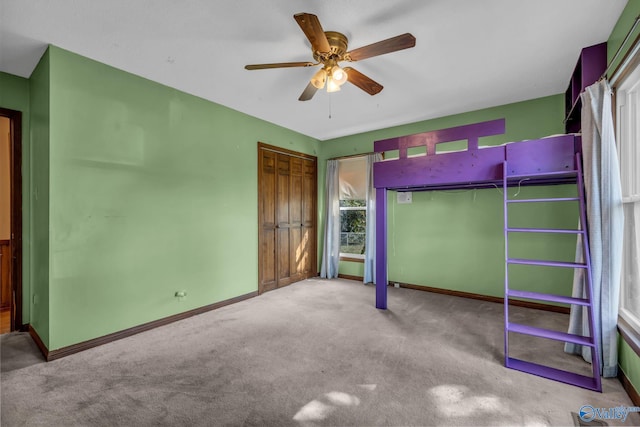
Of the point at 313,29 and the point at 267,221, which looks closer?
the point at 313,29

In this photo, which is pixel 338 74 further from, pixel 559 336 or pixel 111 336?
pixel 111 336

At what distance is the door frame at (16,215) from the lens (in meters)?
2.96

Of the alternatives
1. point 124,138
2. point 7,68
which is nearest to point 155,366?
point 124,138

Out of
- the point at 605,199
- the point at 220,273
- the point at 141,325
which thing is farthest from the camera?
the point at 220,273

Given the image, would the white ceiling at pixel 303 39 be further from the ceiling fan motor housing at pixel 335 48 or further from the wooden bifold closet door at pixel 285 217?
the wooden bifold closet door at pixel 285 217

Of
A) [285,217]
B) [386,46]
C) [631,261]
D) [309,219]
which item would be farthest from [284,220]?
[631,261]

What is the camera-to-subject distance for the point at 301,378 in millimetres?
2162

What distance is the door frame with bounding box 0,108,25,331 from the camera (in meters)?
2.96

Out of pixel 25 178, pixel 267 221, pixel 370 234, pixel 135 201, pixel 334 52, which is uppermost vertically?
pixel 334 52

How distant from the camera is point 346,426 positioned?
1674mm

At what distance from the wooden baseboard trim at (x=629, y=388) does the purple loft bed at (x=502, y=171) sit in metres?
0.16

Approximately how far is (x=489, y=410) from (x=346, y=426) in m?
0.93

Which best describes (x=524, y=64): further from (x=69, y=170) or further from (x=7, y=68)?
(x=7, y=68)

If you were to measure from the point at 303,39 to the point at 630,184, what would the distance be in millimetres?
2857
